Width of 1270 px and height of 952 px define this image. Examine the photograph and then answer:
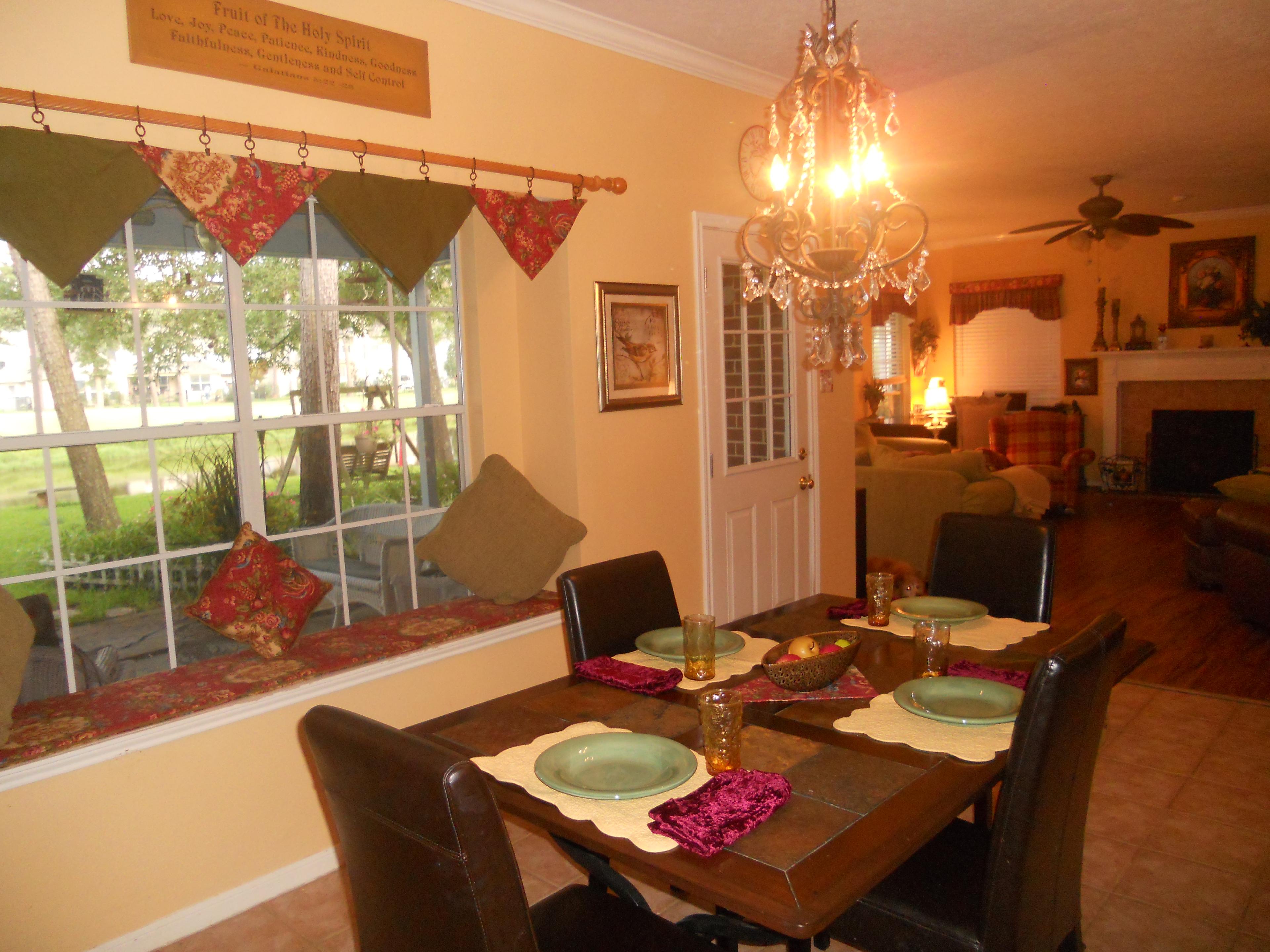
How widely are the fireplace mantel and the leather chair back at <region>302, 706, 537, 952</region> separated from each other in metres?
9.23

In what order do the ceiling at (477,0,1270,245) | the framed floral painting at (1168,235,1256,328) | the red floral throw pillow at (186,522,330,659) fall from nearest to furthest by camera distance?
the red floral throw pillow at (186,522,330,659) → the ceiling at (477,0,1270,245) → the framed floral painting at (1168,235,1256,328)

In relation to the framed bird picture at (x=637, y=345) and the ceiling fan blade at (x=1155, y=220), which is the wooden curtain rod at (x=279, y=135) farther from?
the ceiling fan blade at (x=1155, y=220)

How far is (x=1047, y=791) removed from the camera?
1486 millimetres

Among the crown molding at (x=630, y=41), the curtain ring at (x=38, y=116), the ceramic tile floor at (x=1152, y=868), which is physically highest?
the crown molding at (x=630, y=41)

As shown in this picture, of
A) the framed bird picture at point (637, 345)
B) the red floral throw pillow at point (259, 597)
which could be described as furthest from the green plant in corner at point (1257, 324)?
the red floral throw pillow at point (259, 597)

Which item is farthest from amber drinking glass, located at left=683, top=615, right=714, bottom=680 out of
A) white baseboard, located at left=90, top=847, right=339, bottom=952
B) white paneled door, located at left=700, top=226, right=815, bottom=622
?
white paneled door, located at left=700, top=226, right=815, bottom=622

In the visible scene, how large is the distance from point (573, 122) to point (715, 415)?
1.34 meters

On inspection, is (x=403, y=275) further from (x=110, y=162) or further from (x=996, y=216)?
(x=996, y=216)

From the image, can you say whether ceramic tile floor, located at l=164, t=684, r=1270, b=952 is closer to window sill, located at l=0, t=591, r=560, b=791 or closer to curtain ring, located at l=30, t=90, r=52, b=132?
window sill, located at l=0, t=591, r=560, b=791

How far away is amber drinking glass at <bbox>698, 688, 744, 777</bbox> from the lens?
1.49 m

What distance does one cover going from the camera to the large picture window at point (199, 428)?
7.91ft

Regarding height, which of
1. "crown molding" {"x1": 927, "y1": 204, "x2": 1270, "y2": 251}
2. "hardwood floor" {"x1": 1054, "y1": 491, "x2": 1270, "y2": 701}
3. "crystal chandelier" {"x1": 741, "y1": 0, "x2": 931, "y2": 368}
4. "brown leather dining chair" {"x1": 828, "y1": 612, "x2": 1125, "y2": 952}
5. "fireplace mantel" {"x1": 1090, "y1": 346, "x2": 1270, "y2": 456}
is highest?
"crown molding" {"x1": 927, "y1": 204, "x2": 1270, "y2": 251}

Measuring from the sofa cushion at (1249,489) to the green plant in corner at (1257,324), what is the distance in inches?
134

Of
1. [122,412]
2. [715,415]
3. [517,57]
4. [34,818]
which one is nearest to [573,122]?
→ [517,57]
